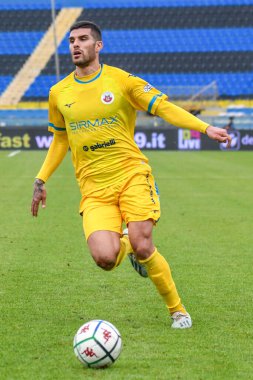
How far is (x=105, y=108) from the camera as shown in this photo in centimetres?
589

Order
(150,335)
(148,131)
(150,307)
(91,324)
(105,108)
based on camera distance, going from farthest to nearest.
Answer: (148,131) → (150,307) → (105,108) → (150,335) → (91,324)

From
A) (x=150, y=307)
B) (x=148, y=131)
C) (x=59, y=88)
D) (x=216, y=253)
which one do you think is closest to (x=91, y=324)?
(x=150, y=307)

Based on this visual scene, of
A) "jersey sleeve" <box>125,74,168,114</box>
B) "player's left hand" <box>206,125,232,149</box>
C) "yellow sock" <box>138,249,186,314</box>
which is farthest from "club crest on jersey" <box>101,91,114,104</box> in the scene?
"yellow sock" <box>138,249,186,314</box>

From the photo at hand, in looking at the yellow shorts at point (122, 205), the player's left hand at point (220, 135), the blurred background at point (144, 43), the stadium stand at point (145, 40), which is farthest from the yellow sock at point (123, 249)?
the stadium stand at point (145, 40)

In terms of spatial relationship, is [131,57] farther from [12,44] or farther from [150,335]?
[150,335]

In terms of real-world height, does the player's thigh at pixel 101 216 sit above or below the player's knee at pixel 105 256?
above

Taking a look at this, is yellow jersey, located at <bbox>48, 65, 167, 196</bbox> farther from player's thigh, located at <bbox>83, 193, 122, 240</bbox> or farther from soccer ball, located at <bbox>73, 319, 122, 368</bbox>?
soccer ball, located at <bbox>73, 319, 122, 368</bbox>

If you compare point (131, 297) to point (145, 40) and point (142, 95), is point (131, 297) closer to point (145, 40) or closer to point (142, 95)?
point (142, 95)

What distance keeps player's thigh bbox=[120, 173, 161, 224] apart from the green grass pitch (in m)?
0.78

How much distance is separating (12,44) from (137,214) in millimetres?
43349

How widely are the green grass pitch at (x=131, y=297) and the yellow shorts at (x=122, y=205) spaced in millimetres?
720

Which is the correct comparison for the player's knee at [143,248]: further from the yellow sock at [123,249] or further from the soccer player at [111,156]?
the yellow sock at [123,249]

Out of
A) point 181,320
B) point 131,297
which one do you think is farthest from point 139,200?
point 131,297

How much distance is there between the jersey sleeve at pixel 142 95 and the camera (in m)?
5.76
